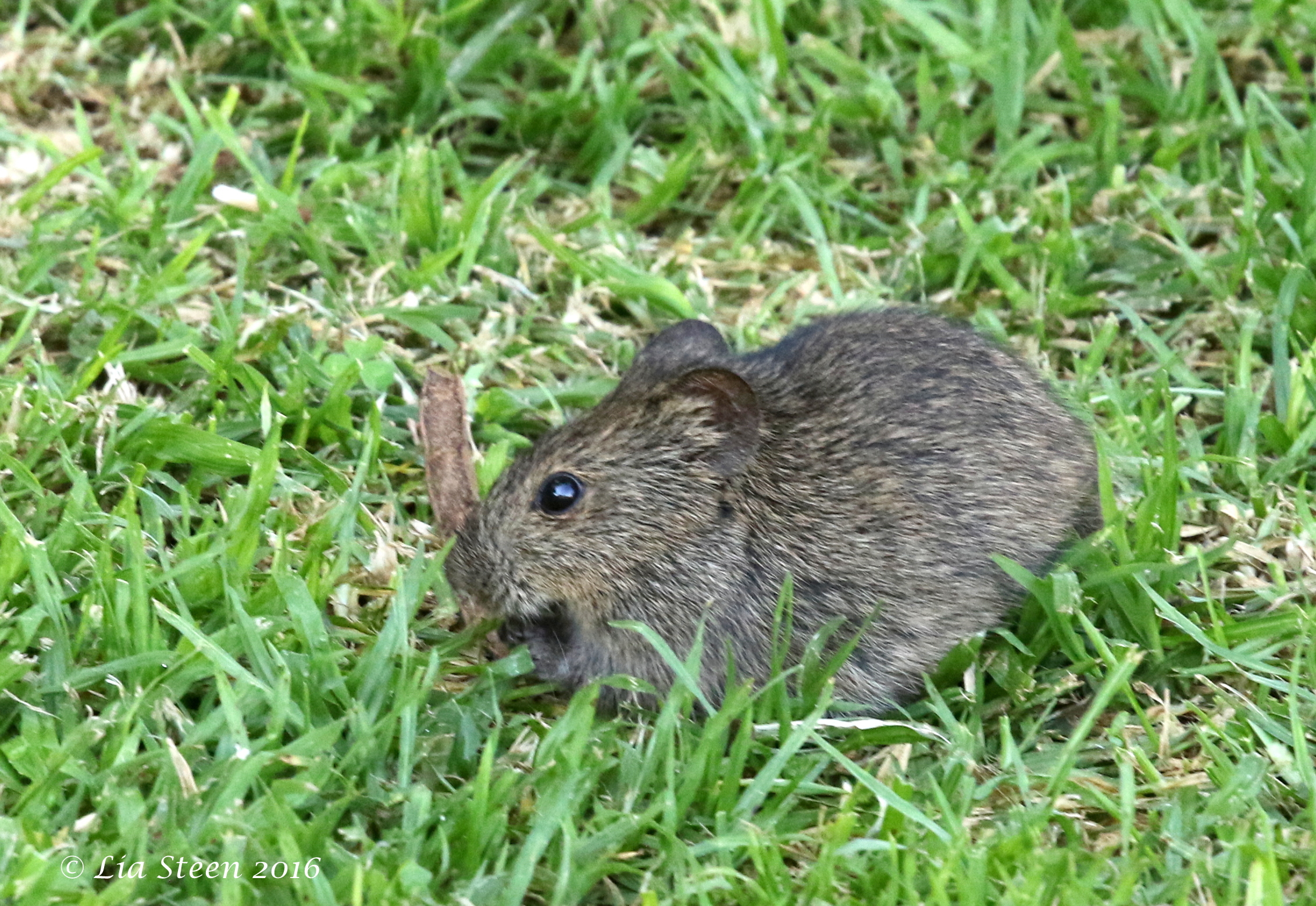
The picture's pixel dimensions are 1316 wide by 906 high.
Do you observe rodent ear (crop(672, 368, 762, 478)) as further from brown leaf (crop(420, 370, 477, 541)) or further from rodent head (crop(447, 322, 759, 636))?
brown leaf (crop(420, 370, 477, 541))

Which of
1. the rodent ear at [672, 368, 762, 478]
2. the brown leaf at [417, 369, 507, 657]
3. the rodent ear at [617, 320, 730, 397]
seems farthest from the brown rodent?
the brown leaf at [417, 369, 507, 657]

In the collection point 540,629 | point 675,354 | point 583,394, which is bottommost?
point 540,629

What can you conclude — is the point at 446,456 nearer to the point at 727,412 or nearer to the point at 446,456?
the point at 446,456

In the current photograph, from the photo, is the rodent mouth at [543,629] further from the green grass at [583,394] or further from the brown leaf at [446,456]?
the brown leaf at [446,456]

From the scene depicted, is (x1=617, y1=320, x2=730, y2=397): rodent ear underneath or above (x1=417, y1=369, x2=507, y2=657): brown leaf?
above

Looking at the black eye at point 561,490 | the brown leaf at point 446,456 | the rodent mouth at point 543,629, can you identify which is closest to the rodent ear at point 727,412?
the black eye at point 561,490

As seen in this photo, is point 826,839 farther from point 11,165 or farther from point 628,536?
point 11,165

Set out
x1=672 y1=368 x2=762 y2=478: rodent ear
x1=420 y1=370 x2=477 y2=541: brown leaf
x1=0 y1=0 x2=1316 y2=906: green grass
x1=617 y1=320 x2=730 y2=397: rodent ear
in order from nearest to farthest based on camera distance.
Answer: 1. x1=0 y1=0 x2=1316 y2=906: green grass
2. x1=672 y1=368 x2=762 y2=478: rodent ear
3. x1=617 y1=320 x2=730 y2=397: rodent ear
4. x1=420 y1=370 x2=477 y2=541: brown leaf

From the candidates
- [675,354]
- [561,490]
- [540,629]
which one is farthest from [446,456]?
[675,354]
